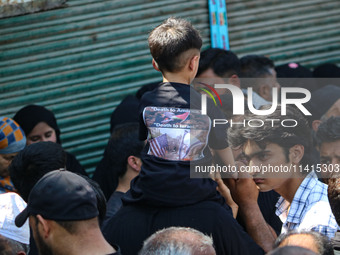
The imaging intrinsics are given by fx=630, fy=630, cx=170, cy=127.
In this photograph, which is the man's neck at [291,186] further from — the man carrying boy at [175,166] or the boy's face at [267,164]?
the man carrying boy at [175,166]

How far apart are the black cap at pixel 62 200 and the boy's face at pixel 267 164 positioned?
127 cm

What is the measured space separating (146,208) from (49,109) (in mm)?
2721

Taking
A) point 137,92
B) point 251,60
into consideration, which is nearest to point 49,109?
point 137,92

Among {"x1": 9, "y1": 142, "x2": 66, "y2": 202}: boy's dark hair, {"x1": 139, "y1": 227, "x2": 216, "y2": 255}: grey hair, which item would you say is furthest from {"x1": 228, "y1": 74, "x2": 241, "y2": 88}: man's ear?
{"x1": 139, "y1": 227, "x2": 216, "y2": 255}: grey hair

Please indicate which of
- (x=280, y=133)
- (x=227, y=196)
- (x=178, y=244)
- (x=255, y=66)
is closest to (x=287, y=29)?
(x=255, y=66)

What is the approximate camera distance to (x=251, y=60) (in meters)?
5.88

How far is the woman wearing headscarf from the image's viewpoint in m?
5.20

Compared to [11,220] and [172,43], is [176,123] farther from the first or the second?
[11,220]

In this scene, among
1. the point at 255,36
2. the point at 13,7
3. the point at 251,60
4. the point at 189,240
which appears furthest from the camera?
the point at 255,36

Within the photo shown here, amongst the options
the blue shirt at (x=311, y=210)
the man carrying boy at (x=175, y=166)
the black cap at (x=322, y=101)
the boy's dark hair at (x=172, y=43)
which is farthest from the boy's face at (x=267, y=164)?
the black cap at (x=322, y=101)

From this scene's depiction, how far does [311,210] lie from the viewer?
3410 millimetres

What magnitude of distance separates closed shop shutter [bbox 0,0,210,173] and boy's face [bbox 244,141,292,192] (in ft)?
8.13

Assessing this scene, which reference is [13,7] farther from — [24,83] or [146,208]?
[146,208]

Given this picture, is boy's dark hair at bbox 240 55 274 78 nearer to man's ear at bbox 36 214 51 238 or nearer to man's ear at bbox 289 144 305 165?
man's ear at bbox 289 144 305 165
